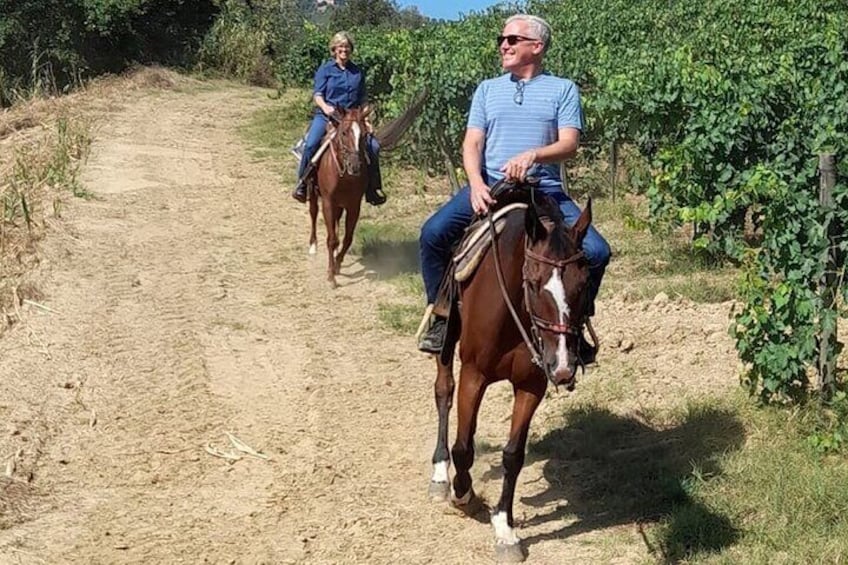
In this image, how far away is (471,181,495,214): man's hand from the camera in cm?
511

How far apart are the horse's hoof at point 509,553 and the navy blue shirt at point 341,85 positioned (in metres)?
6.55

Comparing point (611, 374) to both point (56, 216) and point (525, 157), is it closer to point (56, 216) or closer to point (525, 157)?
point (525, 157)

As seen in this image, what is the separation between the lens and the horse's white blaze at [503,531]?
518 cm

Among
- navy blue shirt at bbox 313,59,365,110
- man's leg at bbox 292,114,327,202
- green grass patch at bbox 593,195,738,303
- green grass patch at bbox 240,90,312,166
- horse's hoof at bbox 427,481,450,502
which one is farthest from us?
green grass patch at bbox 240,90,312,166

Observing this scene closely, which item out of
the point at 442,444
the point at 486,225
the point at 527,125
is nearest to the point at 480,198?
the point at 486,225

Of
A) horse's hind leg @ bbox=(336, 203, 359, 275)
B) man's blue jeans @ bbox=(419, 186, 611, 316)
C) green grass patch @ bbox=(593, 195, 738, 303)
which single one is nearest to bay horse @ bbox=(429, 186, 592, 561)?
man's blue jeans @ bbox=(419, 186, 611, 316)

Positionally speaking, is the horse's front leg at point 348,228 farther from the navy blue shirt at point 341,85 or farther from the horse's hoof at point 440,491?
the horse's hoof at point 440,491

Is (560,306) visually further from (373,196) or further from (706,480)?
(373,196)

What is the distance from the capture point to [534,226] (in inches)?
184

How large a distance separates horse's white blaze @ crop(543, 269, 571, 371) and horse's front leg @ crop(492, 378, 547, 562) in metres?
0.66

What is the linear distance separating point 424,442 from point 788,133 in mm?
3463

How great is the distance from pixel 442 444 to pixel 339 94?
5.81 m

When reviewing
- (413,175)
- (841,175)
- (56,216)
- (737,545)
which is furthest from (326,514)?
(413,175)

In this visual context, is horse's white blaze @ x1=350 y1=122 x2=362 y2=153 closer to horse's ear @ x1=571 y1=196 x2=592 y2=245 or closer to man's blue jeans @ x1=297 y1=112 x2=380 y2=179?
man's blue jeans @ x1=297 y1=112 x2=380 y2=179
